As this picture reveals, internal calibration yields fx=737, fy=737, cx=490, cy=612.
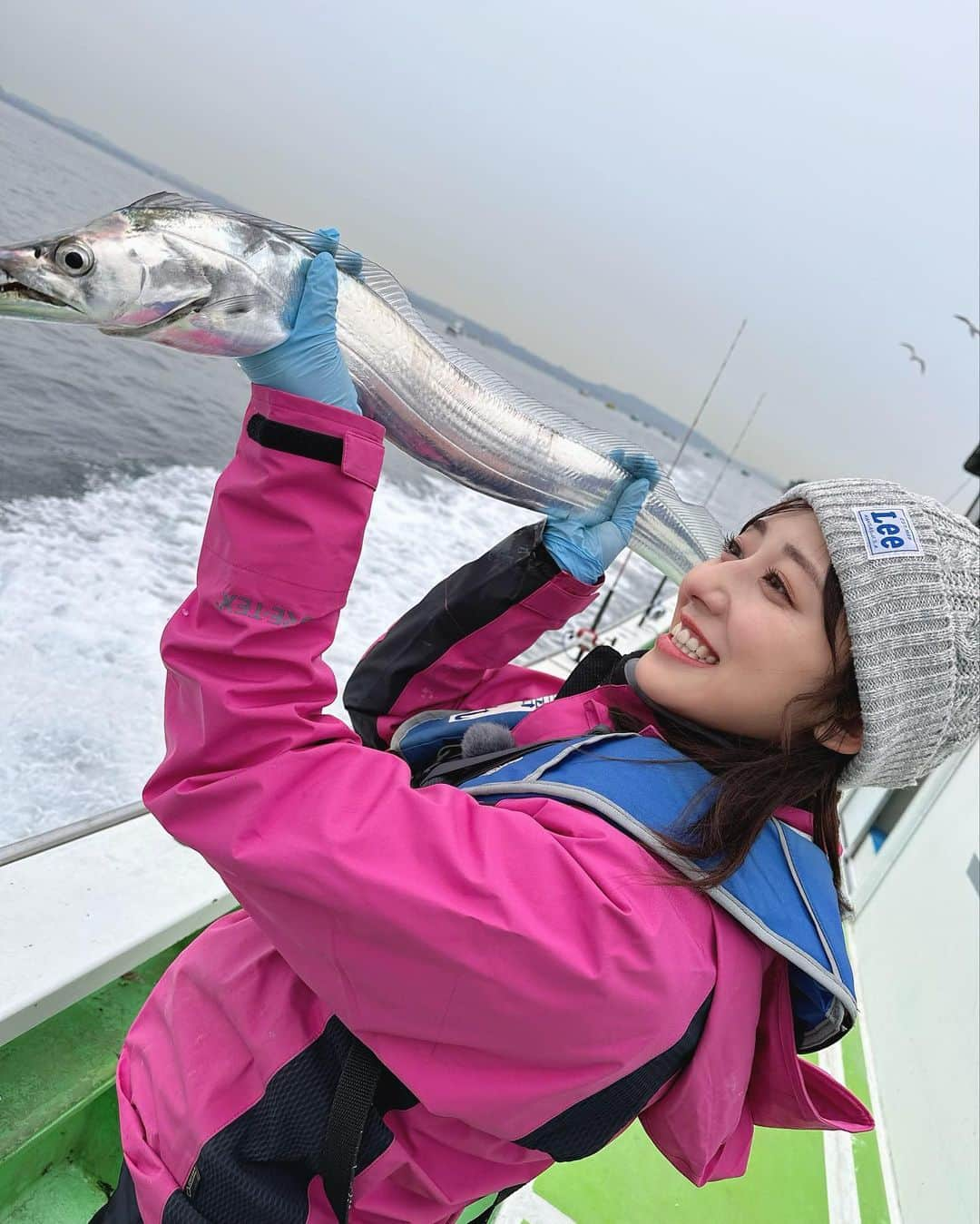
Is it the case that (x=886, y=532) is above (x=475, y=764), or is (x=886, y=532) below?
above

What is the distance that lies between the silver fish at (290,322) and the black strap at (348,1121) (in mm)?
1166

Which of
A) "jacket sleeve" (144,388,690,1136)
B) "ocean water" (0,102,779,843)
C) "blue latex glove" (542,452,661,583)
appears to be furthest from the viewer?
"ocean water" (0,102,779,843)

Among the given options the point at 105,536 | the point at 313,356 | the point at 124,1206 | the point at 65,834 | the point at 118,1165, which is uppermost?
the point at 313,356

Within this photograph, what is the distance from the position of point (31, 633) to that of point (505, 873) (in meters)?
4.28

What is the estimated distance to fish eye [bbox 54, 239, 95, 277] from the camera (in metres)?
1.19

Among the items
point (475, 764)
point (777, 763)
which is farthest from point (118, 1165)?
point (777, 763)

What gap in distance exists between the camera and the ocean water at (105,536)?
369 centimetres

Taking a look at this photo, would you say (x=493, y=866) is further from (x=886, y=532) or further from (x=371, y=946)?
(x=886, y=532)

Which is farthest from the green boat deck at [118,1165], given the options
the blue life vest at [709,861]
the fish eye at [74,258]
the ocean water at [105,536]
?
the fish eye at [74,258]

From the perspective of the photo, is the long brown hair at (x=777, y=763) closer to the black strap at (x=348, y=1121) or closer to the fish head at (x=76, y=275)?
the black strap at (x=348, y=1121)

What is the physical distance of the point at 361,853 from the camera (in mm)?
914

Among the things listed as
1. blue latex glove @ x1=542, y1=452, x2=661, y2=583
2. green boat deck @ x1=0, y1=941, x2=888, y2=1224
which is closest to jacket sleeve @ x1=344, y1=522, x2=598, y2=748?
blue latex glove @ x1=542, y1=452, x2=661, y2=583

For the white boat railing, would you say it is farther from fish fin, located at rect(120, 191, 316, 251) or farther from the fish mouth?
fish fin, located at rect(120, 191, 316, 251)

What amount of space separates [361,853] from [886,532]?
3.21ft
